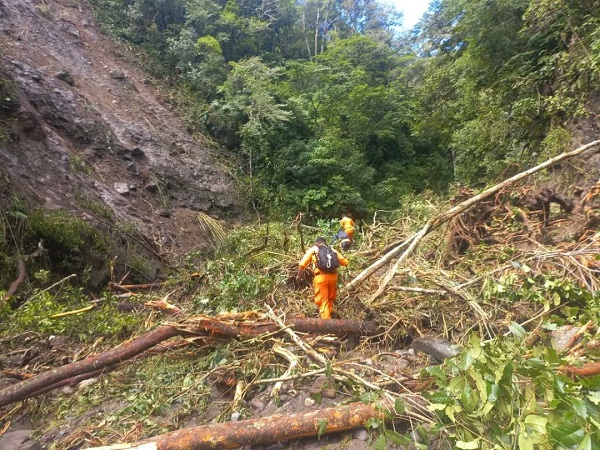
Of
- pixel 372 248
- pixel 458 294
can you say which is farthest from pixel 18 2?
pixel 458 294

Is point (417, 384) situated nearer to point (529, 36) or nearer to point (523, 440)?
point (523, 440)

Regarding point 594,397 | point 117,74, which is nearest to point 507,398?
point 594,397

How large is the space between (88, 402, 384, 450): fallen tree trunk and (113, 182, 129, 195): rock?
8076mm

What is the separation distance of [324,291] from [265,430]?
211 centimetres

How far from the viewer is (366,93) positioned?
646 inches

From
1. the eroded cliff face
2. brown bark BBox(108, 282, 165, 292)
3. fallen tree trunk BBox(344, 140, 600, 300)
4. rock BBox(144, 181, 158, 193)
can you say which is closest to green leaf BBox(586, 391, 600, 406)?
fallen tree trunk BBox(344, 140, 600, 300)

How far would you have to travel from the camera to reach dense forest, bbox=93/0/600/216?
7641 mm

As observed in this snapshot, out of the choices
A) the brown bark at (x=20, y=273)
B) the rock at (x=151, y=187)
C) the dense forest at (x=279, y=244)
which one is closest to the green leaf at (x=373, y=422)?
the dense forest at (x=279, y=244)

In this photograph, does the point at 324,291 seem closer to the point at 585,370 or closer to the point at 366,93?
the point at 585,370

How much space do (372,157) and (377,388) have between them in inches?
642

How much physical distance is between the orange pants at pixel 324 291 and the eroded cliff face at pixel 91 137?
4969mm

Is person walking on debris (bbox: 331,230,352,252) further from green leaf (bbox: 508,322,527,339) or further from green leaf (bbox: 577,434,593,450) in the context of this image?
green leaf (bbox: 577,434,593,450)

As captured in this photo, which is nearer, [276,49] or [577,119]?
[577,119]

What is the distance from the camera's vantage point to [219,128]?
47.8 ft
